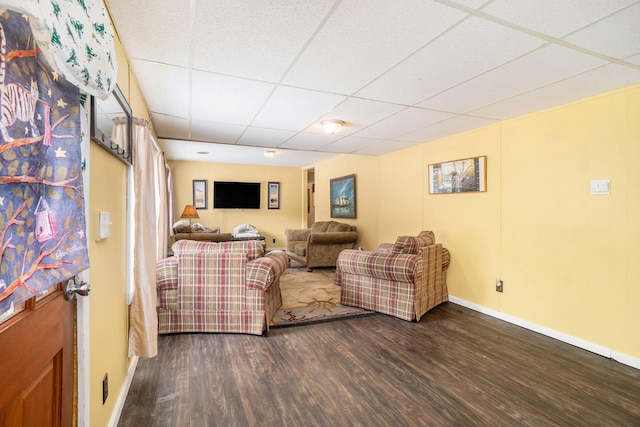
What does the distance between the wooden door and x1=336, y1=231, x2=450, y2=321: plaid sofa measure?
2.77m

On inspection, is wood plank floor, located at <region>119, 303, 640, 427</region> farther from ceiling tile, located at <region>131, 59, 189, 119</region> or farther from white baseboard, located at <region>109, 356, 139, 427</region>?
ceiling tile, located at <region>131, 59, 189, 119</region>

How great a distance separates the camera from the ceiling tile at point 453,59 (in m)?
1.72

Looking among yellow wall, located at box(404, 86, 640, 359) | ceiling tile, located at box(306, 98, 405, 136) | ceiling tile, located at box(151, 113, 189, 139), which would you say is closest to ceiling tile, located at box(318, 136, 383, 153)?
ceiling tile, located at box(306, 98, 405, 136)

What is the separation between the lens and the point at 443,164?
405 centimetres

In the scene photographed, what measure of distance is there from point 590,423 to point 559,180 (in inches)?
81.1

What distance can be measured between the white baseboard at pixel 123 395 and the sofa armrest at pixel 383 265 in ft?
7.57

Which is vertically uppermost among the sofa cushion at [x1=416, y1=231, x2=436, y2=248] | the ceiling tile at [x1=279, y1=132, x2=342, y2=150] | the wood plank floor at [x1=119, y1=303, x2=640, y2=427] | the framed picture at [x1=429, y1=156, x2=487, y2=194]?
the ceiling tile at [x1=279, y1=132, x2=342, y2=150]

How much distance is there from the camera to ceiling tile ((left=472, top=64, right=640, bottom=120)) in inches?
86.4

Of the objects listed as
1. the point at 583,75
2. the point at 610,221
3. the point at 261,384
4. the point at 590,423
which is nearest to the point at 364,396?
the point at 261,384

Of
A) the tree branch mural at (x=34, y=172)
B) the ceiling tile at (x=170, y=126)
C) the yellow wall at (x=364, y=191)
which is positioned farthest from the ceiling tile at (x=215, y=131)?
the tree branch mural at (x=34, y=172)

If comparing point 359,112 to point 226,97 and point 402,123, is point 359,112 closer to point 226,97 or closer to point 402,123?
point 402,123

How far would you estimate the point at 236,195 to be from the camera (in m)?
7.68

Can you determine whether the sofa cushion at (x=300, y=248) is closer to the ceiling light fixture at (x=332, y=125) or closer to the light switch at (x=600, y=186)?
the ceiling light fixture at (x=332, y=125)

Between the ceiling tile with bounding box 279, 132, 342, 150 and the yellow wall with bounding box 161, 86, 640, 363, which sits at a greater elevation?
the ceiling tile with bounding box 279, 132, 342, 150
